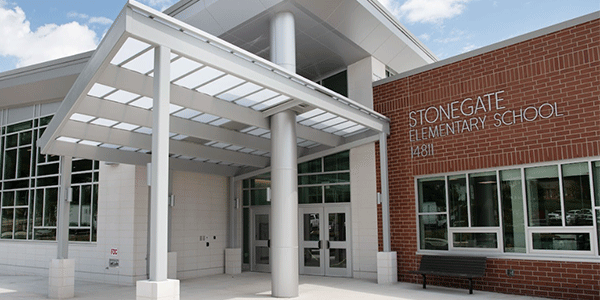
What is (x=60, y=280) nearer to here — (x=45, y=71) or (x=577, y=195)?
(x=45, y=71)

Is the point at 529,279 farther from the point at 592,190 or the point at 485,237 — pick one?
the point at 592,190

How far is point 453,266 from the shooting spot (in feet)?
36.7

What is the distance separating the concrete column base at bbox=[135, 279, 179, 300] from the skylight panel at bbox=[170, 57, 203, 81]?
3604mm

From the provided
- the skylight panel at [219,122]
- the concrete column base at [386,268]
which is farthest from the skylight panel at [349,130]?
the skylight panel at [219,122]

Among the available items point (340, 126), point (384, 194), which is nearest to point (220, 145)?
point (340, 126)

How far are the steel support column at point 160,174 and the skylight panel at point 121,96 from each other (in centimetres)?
216

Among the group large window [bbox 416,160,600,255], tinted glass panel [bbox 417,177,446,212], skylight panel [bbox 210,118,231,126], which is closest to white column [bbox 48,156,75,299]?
skylight panel [bbox 210,118,231,126]

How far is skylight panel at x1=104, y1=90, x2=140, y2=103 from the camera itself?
9.03 meters

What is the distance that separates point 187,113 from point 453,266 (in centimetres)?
702

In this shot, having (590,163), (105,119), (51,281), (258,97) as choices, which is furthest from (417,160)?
(51,281)

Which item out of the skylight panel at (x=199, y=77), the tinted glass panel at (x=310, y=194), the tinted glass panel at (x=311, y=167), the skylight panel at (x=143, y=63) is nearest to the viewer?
the skylight panel at (x=143, y=63)

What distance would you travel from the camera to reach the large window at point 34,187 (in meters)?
15.2

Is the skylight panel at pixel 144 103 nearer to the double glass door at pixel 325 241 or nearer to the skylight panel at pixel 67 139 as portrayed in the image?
the skylight panel at pixel 67 139

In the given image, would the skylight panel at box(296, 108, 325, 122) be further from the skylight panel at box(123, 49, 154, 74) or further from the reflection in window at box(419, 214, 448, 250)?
the skylight panel at box(123, 49, 154, 74)
